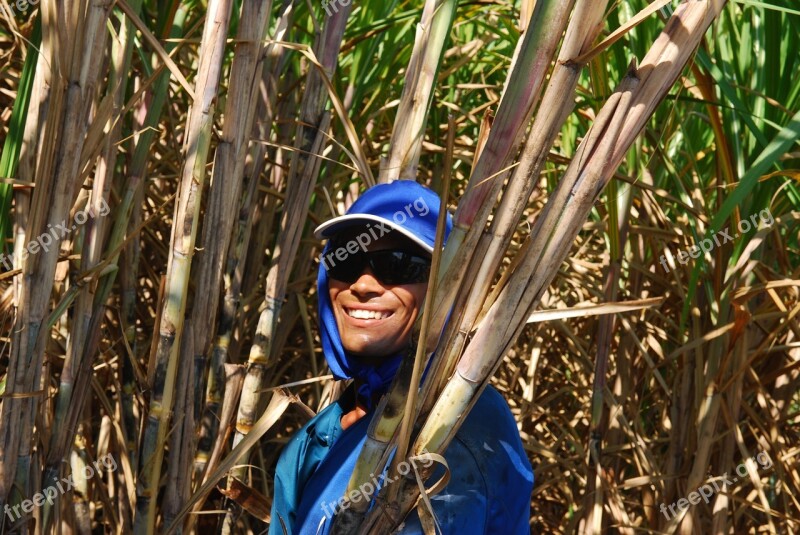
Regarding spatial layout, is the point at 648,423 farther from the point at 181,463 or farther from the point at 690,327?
the point at 181,463

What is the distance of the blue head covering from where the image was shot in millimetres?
1269

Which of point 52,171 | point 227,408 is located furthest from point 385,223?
point 227,408

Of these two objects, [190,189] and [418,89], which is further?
[418,89]

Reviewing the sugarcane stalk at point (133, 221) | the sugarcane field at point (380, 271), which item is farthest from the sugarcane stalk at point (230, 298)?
the sugarcane stalk at point (133, 221)

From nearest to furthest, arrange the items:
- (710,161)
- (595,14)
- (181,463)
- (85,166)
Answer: (595,14)
(85,166)
(181,463)
(710,161)

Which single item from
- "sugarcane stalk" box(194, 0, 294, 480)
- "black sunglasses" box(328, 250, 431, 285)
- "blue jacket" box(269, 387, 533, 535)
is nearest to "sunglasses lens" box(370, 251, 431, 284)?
"black sunglasses" box(328, 250, 431, 285)

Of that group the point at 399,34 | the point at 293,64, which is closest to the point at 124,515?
the point at 293,64

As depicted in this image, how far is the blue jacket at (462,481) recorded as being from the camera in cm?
97

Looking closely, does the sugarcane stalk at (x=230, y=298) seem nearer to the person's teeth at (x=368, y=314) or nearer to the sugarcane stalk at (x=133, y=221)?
the sugarcane stalk at (x=133, y=221)

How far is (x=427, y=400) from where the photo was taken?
33.6 inches

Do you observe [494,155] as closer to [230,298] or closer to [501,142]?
[501,142]

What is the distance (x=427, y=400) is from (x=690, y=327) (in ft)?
4.46

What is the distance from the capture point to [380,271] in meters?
1.31

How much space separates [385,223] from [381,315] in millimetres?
137
